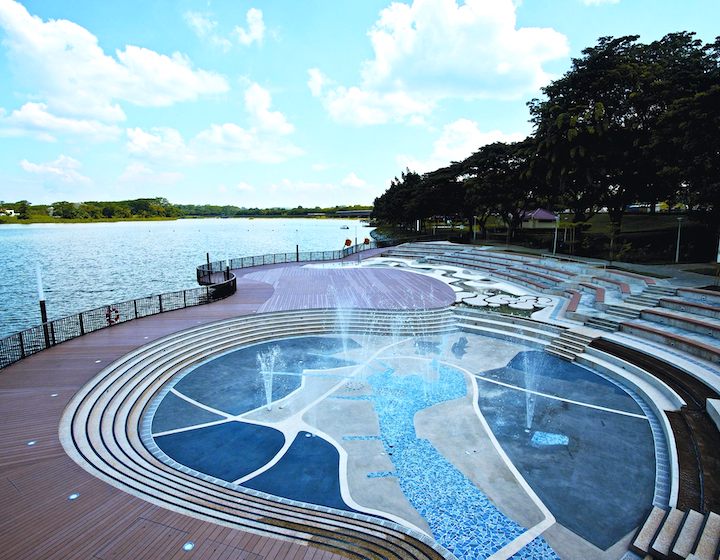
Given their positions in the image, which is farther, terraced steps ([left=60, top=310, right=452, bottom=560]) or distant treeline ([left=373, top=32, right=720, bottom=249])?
distant treeline ([left=373, top=32, right=720, bottom=249])

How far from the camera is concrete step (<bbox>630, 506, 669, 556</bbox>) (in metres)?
6.15

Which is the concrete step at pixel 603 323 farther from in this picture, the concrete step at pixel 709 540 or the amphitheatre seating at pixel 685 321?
the concrete step at pixel 709 540

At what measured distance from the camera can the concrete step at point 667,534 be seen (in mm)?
5895

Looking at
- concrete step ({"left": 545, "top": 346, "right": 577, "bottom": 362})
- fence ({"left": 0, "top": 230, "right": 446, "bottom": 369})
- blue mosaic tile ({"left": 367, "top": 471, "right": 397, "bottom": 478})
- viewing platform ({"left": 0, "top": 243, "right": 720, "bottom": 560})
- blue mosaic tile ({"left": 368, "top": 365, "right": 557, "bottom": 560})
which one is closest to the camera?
viewing platform ({"left": 0, "top": 243, "right": 720, "bottom": 560})

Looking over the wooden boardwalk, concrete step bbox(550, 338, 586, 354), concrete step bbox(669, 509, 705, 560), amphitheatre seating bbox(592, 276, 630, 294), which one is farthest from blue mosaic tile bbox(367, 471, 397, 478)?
amphitheatre seating bbox(592, 276, 630, 294)

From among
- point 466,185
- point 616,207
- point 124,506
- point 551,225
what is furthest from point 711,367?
point 551,225

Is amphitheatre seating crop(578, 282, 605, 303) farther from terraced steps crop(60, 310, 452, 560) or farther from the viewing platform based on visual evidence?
terraced steps crop(60, 310, 452, 560)

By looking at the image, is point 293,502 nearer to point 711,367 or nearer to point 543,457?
point 543,457

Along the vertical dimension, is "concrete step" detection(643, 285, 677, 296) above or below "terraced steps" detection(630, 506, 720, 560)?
above

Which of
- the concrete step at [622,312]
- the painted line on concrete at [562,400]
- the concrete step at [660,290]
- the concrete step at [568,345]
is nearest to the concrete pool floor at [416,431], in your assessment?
the painted line on concrete at [562,400]

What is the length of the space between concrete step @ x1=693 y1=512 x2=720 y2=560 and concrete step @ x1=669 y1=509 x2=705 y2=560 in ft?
0.25

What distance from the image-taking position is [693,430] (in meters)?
9.20

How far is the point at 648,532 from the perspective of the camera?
6398mm

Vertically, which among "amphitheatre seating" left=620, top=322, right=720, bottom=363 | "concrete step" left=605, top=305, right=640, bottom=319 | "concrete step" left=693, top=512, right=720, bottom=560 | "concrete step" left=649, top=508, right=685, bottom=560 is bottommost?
"concrete step" left=649, top=508, right=685, bottom=560
